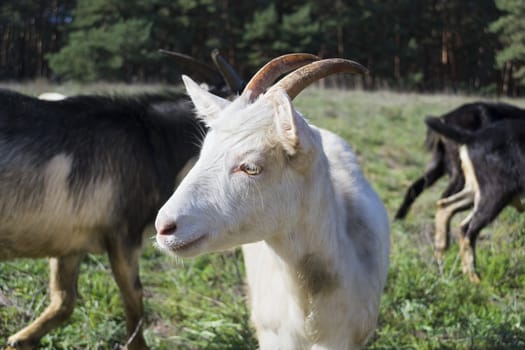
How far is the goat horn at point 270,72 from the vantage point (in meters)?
2.51

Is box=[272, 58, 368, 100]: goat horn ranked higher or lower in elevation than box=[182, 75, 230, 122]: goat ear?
higher

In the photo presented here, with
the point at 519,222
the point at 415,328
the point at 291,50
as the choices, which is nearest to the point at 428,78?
the point at 291,50

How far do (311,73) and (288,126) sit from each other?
0.42 metres

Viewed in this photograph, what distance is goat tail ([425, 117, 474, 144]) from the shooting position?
5.88 meters

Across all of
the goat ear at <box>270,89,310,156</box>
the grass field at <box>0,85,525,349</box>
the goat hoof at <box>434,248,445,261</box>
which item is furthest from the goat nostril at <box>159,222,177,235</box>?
the goat hoof at <box>434,248,445,261</box>

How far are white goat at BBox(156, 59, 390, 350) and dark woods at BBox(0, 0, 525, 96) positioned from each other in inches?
918

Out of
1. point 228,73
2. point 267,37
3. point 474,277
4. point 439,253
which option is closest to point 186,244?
point 228,73

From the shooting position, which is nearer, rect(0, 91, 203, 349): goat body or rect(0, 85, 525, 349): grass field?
rect(0, 91, 203, 349): goat body

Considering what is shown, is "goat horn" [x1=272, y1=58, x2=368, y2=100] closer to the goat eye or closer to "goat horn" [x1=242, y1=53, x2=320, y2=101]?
"goat horn" [x1=242, y1=53, x2=320, y2=101]

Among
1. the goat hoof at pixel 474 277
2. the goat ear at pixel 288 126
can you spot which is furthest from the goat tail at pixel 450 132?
the goat ear at pixel 288 126

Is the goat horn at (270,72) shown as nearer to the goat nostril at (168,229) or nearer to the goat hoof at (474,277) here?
the goat nostril at (168,229)

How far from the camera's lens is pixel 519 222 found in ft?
19.5

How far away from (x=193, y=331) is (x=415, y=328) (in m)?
1.56

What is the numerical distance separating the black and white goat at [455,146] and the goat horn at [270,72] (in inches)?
161
